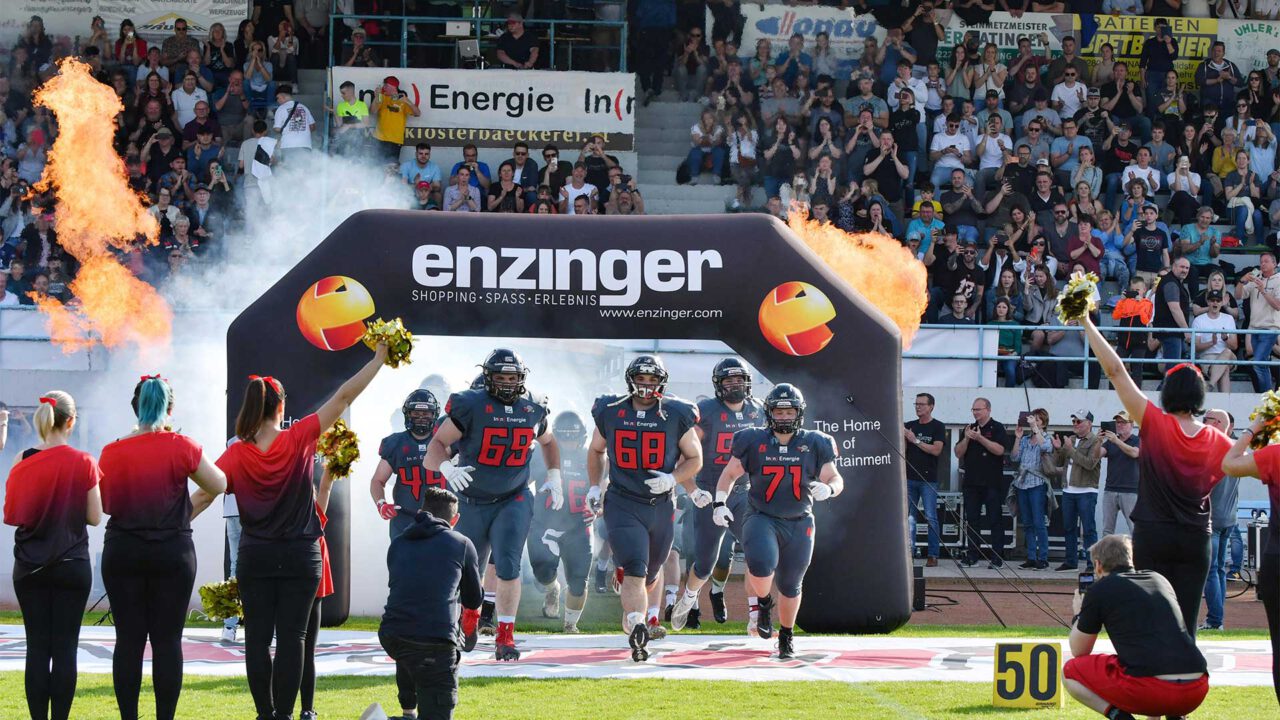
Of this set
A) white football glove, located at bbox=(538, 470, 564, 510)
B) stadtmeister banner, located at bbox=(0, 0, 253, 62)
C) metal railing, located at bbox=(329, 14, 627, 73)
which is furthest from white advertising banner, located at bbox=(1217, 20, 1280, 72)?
white football glove, located at bbox=(538, 470, 564, 510)

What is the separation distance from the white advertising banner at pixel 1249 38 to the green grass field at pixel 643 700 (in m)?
14.7

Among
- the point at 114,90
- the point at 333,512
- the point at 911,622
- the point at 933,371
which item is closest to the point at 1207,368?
the point at 933,371

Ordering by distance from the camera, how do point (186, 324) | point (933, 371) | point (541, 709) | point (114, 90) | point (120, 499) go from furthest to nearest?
point (114, 90) → point (933, 371) → point (186, 324) → point (541, 709) → point (120, 499)

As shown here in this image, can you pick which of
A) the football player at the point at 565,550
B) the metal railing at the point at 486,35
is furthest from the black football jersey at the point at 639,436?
the metal railing at the point at 486,35

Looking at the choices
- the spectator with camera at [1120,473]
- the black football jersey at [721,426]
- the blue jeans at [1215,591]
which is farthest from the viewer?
the spectator with camera at [1120,473]

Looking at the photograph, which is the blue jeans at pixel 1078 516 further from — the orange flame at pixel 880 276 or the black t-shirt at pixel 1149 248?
the black t-shirt at pixel 1149 248

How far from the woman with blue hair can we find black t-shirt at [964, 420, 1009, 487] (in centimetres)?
972

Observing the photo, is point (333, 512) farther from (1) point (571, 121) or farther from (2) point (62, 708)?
(1) point (571, 121)

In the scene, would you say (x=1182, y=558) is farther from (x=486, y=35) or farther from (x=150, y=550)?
(x=486, y=35)

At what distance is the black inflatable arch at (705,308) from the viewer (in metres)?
10.7

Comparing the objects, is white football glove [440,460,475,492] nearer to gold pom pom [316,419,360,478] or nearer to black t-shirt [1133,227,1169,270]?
gold pom pom [316,419,360,478]

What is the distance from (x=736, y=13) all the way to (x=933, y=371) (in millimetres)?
6520

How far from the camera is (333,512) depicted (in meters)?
10.6

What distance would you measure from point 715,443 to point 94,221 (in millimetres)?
7849
